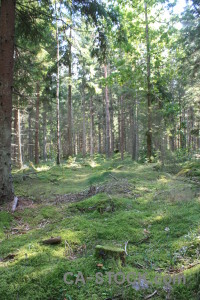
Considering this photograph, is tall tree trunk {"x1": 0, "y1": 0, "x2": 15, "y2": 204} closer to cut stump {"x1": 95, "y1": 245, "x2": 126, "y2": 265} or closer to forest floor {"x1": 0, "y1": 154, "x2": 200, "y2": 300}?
forest floor {"x1": 0, "y1": 154, "x2": 200, "y2": 300}

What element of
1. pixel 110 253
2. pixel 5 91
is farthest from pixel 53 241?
pixel 5 91

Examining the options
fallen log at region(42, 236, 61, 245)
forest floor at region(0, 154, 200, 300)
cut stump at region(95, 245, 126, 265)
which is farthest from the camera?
fallen log at region(42, 236, 61, 245)

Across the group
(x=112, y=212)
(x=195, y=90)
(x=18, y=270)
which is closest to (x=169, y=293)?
(x=18, y=270)

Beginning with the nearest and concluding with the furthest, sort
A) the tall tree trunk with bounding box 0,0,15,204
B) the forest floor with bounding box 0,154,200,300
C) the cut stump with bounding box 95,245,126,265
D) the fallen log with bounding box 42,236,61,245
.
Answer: the forest floor with bounding box 0,154,200,300, the cut stump with bounding box 95,245,126,265, the fallen log with bounding box 42,236,61,245, the tall tree trunk with bounding box 0,0,15,204

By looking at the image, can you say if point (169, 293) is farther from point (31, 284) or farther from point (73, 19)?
point (73, 19)

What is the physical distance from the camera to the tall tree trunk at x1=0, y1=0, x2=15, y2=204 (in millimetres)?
6445

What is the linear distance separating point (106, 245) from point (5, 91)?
518 cm

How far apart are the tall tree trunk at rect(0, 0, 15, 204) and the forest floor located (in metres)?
0.70

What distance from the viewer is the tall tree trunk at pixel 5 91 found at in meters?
6.45

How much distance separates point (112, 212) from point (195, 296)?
334 centimetres

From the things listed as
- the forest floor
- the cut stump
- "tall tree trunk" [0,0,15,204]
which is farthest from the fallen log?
"tall tree trunk" [0,0,15,204]

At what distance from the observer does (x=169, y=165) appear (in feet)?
38.3

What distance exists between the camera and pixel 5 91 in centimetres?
654

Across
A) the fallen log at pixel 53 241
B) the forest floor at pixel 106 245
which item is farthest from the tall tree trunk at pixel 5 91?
the fallen log at pixel 53 241
